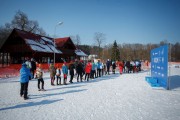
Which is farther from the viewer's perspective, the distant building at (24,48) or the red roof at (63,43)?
the red roof at (63,43)

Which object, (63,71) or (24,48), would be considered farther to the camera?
(24,48)

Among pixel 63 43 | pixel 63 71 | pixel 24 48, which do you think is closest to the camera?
pixel 63 71

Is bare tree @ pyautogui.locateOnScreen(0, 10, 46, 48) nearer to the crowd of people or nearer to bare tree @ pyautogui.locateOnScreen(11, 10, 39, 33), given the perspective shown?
bare tree @ pyautogui.locateOnScreen(11, 10, 39, 33)

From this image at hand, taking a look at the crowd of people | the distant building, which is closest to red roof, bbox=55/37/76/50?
the distant building

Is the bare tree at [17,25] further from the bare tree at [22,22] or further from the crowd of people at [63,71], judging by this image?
the crowd of people at [63,71]

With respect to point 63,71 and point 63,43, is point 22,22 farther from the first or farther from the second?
point 63,71

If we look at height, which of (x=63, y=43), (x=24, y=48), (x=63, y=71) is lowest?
(x=63, y=71)

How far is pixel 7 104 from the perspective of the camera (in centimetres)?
671

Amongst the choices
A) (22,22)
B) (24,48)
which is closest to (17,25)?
(22,22)

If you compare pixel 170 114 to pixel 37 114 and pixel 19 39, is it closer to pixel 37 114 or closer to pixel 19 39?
pixel 37 114

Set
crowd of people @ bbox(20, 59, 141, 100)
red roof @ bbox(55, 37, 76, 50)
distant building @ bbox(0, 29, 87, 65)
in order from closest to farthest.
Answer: crowd of people @ bbox(20, 59, 141, 100) → distant building @ bbox(0, 29, 87, 65) → red roof @ bbox(55, 37, 76, 50)

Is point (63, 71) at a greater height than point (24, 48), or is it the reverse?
point (24, 48)

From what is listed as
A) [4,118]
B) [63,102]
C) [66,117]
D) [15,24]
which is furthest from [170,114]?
[15,24]

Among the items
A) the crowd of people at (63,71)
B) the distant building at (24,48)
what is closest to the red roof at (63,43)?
the distant building at (24,48)
